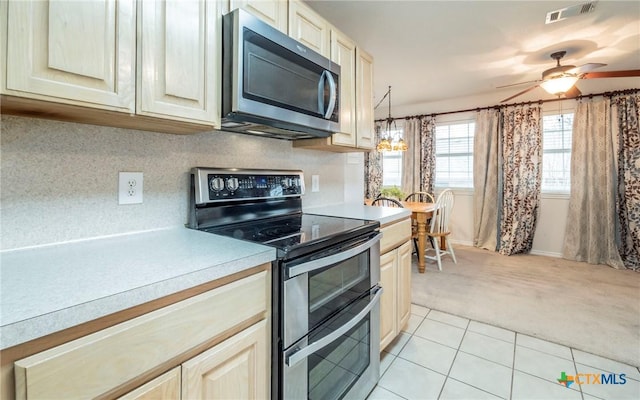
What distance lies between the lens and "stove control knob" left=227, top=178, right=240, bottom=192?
139 centimetres

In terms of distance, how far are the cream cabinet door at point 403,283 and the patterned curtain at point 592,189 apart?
11.2 ft

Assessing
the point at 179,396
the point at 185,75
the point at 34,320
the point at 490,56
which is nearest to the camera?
the point at 34,320

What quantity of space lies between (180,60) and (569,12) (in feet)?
9.31

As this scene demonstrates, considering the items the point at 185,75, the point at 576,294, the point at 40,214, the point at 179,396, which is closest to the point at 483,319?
the point at 576,294

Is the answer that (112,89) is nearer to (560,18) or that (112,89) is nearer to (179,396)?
(179,396)

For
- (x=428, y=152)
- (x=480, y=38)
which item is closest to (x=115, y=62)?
(x=480, y=38)

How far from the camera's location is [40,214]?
3.10ft

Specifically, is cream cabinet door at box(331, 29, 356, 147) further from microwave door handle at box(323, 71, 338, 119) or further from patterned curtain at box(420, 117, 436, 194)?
patterned curtain at box(420, 117, 436, 194)

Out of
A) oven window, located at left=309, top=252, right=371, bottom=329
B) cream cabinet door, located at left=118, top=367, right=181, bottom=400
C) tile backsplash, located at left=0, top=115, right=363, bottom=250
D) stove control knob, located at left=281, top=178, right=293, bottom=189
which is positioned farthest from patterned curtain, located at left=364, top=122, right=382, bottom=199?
cream cabinet door, located at left=118, top=367, right=181, bottom=400

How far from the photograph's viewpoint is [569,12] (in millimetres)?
2223

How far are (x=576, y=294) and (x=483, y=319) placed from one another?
4.14ft

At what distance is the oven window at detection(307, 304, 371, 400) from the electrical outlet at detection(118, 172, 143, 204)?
2.85 feet

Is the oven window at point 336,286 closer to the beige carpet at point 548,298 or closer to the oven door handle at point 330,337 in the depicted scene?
the oven door handle at point 330,337

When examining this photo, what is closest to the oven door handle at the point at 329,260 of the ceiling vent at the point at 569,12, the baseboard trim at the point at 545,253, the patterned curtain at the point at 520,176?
the ceiling vent at the point at 569,12
